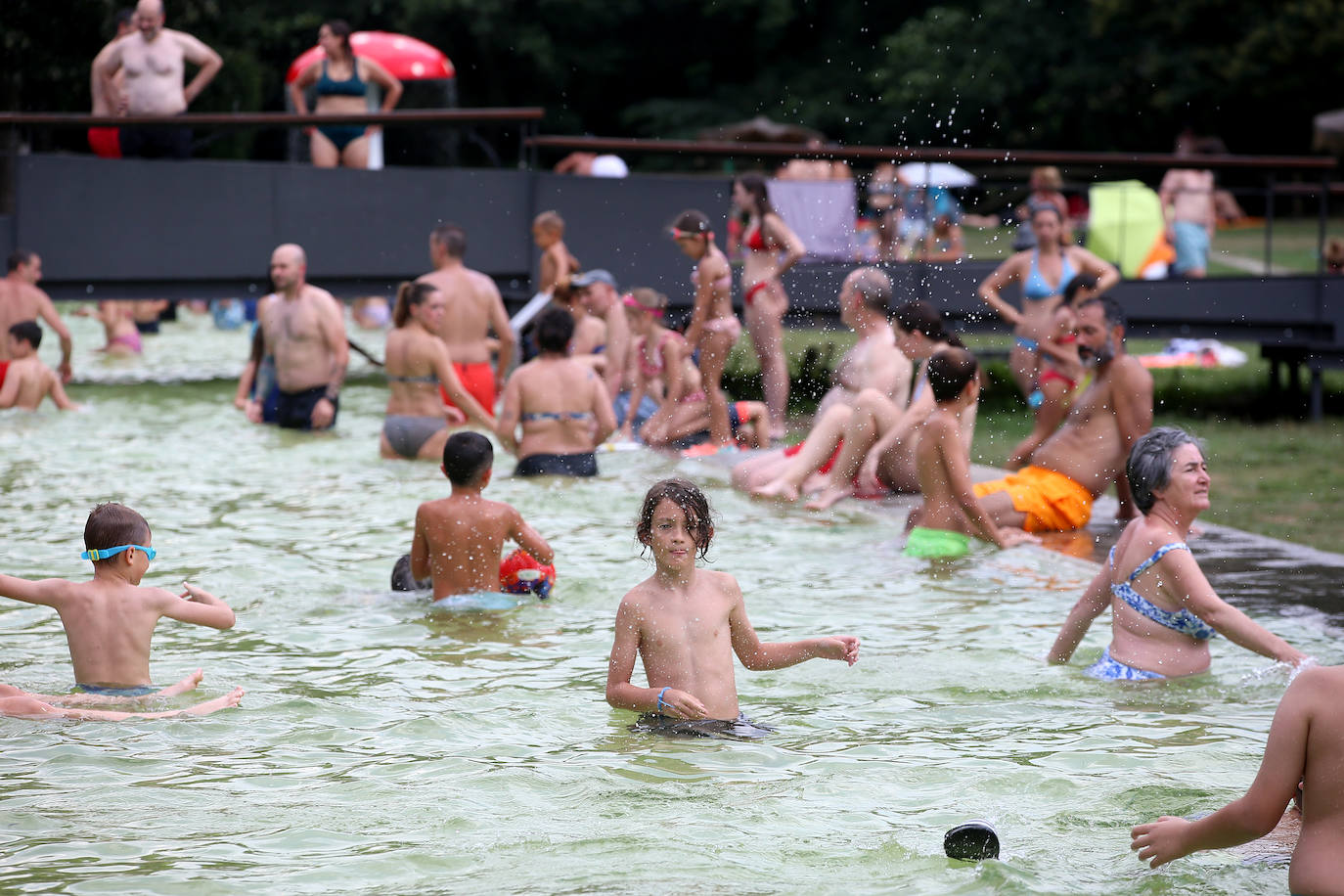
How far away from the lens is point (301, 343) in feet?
40.3

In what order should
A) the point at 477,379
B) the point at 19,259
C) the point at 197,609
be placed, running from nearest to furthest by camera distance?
→ the point at 197,609 < the point at 477,379 < the point at 19,259

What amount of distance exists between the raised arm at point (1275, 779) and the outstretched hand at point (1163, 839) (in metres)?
0.02

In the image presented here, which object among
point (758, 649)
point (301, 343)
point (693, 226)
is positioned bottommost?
point (758, 649)

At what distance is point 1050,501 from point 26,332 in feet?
27.4

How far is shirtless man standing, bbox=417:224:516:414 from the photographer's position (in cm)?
1206

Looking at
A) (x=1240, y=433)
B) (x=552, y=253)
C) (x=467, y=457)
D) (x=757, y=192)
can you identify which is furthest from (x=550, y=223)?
(x=467, y=457)

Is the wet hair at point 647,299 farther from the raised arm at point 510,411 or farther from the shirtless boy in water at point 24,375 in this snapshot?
the shirtless boy in water at point 24,375

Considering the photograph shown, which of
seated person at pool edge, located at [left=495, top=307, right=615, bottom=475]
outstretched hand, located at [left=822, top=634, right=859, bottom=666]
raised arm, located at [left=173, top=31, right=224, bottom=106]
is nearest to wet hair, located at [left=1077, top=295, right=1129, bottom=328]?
seated person at pool edge, located at [left=495, top=307, right=615, bottom=475]

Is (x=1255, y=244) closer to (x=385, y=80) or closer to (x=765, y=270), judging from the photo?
(x=385, y=80)

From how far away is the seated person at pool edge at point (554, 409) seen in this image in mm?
10156

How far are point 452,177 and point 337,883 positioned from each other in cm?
1135

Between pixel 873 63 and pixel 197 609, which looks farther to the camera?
pixel 873 63

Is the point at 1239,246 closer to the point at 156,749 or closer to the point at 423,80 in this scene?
the point at 423,80

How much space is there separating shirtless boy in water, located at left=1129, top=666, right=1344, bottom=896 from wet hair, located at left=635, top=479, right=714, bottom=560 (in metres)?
1.90
